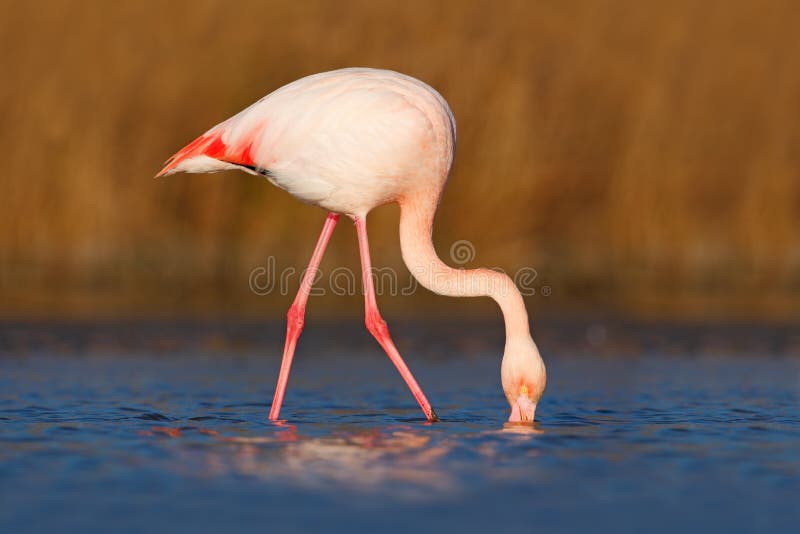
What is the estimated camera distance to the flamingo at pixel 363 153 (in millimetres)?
8711

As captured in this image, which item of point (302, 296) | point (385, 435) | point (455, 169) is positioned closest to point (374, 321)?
point (302, 296)

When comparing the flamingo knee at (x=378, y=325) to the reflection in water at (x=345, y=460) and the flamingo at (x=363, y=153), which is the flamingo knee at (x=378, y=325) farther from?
the reflection in water at (x=345, y=460)

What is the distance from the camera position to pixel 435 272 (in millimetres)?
8953

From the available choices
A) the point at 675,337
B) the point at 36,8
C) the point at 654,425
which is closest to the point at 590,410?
the point at 654,425

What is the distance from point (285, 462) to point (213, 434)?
107 cm

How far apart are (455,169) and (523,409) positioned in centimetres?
755

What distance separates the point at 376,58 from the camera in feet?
52.0

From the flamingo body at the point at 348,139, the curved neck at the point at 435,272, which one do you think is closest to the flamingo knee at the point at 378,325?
the curved neck at the point at 435,272

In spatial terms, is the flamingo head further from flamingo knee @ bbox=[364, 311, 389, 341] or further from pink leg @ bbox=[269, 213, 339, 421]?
pink leg @ bbox=[269, 213, 339, 421]

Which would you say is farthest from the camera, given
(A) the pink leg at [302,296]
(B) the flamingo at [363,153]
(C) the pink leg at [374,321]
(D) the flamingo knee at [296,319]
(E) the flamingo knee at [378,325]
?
(D) the flamingo knee at [296,319]

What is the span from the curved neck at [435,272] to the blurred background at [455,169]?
5065mm

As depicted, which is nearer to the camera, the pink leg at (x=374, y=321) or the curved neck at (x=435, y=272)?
the curved neck at (x=435, y=272)

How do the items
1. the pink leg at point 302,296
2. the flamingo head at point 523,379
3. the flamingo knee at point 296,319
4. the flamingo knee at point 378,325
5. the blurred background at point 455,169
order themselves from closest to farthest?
the flamingo head at point 523,379 < the pink leg at point 302,296 < the flamingo knee at point 378,325 < the flamingo knee at point 296,319 < the blurred background at point 455,169

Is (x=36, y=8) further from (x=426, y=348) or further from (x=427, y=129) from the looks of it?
(x=427, y=129)
